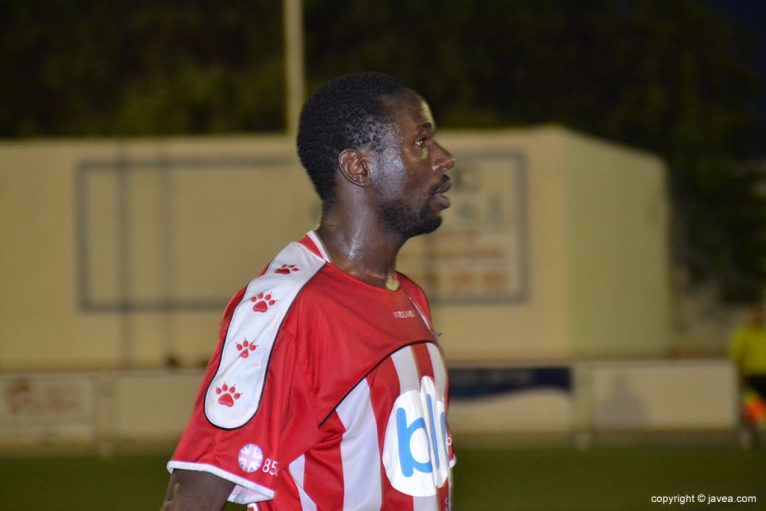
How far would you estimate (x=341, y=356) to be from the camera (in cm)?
239

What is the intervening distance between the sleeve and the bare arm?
2cm

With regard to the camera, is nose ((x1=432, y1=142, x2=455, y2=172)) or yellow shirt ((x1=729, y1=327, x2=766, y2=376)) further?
yellow shirt ((x1=729, y1=327, x2=766, y2=376))

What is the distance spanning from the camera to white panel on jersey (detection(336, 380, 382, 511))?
2400 mm

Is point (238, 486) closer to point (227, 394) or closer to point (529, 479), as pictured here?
point (227, 394)

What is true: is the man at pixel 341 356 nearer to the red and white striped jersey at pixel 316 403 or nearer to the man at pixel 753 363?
the red and white striped jersey at pixel 316 403

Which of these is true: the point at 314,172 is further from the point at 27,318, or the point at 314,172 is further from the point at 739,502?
the point at 27,318

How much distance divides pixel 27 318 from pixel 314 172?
721 inches

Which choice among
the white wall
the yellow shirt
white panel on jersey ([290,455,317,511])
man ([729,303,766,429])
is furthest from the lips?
the white wall

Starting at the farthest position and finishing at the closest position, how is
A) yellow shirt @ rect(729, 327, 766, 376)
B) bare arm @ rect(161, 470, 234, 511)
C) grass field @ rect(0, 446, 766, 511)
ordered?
yellow shirt @ rect(729, 327, 766, 376)
grass field @ rect(0, 446, 766, 511)
bare arm @ rect(161, 470, 234, 511)

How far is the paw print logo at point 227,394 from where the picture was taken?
2.30 m

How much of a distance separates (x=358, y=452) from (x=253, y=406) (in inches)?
9.6

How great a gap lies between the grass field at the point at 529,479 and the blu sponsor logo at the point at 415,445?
6.93 metres

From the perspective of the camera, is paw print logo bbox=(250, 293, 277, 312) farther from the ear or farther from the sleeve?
the ear

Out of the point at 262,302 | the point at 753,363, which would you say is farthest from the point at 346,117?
the point at 753,363
